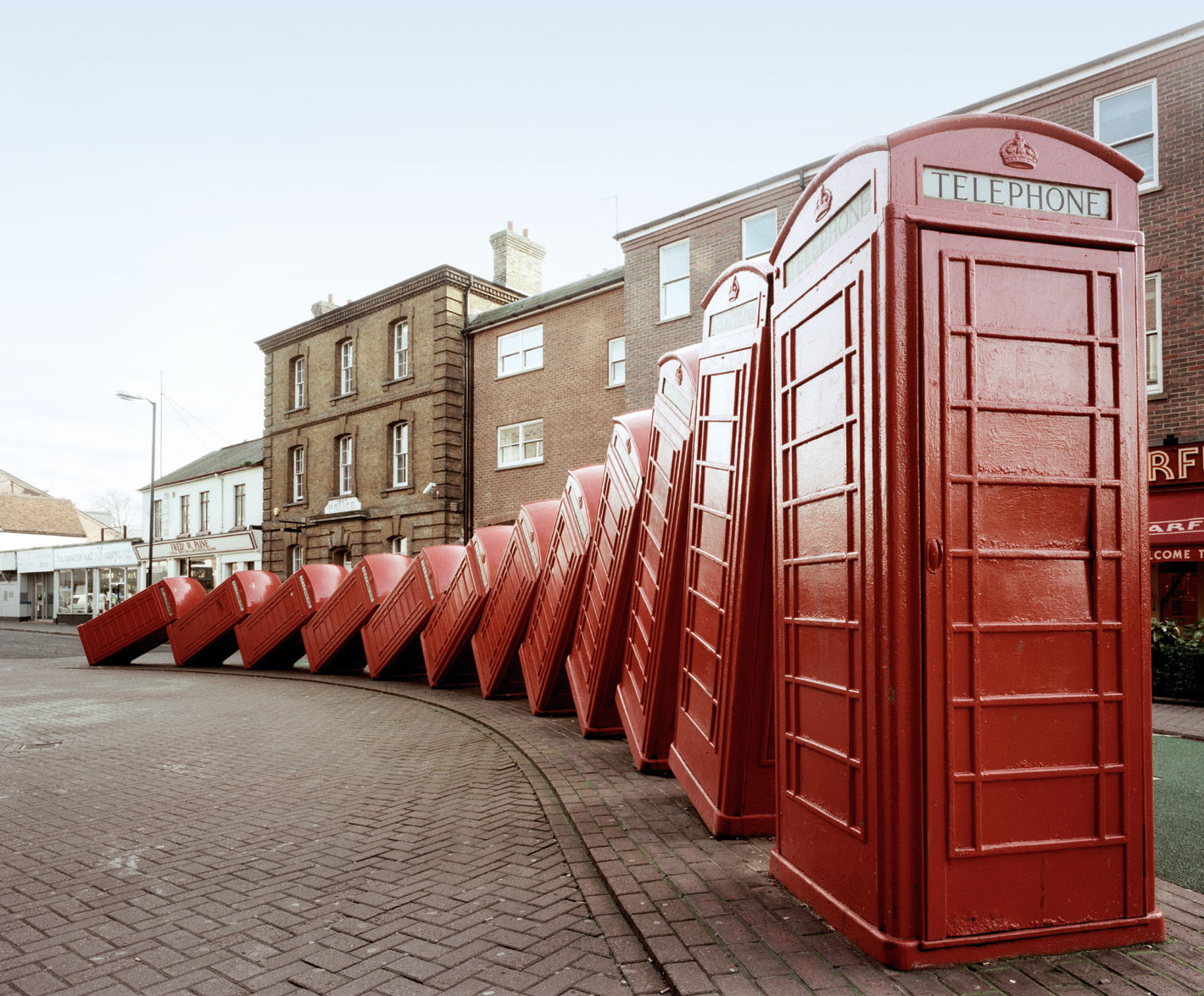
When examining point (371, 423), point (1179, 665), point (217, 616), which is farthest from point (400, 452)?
point (1179, 665)

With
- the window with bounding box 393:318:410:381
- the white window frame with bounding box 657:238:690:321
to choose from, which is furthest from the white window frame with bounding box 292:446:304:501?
the white window frame with bounding box 657:238:690:321

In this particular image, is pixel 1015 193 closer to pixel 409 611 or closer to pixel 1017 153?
pixel 1017 153

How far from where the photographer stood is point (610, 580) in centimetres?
800

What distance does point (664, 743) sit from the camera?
671 cm

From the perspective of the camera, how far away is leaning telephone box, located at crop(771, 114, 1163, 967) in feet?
10.8

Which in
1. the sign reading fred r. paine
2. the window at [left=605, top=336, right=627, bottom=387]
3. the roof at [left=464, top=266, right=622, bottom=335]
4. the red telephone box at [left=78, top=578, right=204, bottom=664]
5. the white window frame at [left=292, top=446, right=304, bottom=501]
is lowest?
the red telephone box at [left=78, top=578, right=204, bottom=664]

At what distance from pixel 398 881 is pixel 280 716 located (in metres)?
6.92

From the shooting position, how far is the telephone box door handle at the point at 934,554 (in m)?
3.31

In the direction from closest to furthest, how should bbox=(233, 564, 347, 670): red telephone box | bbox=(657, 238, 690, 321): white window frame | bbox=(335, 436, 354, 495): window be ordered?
bbox=(233, 564, 347, 670): red telephone box
bbox=(657, 238, 690, 321): white window frame
bbox=(335, 436, 354, 495): window

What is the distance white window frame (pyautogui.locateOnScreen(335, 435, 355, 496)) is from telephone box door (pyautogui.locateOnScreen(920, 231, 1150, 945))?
27266 mm

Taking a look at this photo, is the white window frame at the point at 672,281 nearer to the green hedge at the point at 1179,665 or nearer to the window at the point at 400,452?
the window at the point at 400,452

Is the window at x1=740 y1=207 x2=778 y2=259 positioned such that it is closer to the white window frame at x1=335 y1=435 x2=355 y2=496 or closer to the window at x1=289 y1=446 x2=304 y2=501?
the white window frame at x1=335 y1=435 x2=355 y2=496

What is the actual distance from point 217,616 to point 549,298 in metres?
11.7

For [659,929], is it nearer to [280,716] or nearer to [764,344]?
[764,344]
